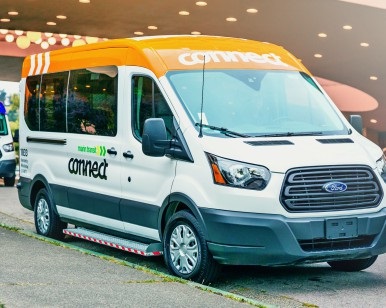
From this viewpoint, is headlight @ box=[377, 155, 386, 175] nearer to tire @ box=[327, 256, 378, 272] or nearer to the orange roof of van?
tire @ box=[327, 256, 378, 272]

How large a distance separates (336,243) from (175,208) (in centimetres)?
155

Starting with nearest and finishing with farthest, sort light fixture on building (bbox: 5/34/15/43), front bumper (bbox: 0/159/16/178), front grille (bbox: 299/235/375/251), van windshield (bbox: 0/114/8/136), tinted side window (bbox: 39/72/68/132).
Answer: front grille (bbox: 299/235/375/251), tinted side window (bbox: 39/72/68/132), front bumper (bbox: 0/159/16/178), van windshield (bbox: 0/114/8/136), light fixture on building (bbox: 5/34/15/43)

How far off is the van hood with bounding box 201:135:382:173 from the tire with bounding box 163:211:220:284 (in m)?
0.71

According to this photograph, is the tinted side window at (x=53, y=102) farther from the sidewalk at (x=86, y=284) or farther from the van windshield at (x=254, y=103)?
the van windshield at (x=254, y=103)

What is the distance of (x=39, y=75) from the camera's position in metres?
12.2

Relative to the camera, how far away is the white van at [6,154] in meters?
23.4

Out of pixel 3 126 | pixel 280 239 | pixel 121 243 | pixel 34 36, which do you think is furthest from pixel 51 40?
pixel 280 239

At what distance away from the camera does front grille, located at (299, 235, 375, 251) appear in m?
8.20

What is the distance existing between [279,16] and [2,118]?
747cm

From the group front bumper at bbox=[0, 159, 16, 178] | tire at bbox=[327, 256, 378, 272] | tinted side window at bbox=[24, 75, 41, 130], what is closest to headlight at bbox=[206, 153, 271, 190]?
tire at bbox=[327, 256, 378, 272]

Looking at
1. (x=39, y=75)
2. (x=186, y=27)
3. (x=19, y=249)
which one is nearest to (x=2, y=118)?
(x=186, y=27)

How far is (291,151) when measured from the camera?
328 inches

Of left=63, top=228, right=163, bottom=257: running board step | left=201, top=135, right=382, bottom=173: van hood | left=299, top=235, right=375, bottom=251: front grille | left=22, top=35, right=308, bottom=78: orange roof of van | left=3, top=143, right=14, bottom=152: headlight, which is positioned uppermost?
left=22, top=35, right=308, bottom=78: orange roof of van

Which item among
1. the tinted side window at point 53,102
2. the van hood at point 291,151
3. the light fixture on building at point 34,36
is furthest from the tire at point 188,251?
the light fixture on building at point 34,36
